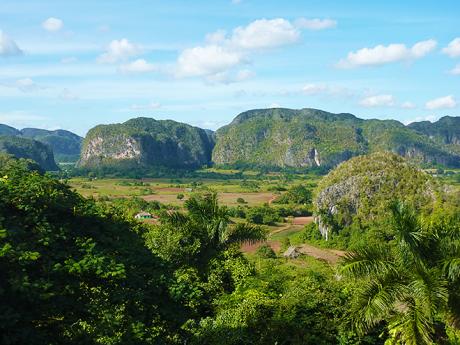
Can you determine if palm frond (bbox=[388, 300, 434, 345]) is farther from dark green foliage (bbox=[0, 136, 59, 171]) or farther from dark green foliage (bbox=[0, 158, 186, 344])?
dark green foliage (bbox=[0, 136, 59, 171])

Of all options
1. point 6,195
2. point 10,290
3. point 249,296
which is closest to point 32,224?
point 6,195

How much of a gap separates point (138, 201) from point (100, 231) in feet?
226

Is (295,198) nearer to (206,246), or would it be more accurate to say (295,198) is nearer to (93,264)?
(206,246)

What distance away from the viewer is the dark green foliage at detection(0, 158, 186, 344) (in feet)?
20.8

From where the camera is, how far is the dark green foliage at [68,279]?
250 inches

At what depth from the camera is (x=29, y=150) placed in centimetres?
18600

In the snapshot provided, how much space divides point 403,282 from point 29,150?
194 meters

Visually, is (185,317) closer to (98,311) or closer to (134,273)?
(134,273)

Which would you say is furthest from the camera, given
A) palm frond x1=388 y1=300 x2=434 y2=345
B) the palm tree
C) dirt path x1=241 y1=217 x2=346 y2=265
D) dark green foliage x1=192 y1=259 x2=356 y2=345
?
dirt path x1=241 y1=217 x2=346 y2=265

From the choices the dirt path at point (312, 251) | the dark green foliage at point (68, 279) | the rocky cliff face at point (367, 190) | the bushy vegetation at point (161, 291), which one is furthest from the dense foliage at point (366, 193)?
the dark green foliage at point (68, 279)

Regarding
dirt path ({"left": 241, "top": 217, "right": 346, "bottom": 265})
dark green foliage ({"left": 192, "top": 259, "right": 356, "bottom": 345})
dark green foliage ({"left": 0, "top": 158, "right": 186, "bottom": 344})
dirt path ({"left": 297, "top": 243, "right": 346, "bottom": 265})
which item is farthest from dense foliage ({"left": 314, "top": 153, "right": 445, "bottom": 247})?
dark green foliage ({"left": 0, "top": 158, "right": 186, "bottom": 344})

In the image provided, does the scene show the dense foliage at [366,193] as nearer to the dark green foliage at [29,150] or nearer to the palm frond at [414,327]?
the palm frond at [414,327]

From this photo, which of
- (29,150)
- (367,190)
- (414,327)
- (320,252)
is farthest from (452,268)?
(29,150)

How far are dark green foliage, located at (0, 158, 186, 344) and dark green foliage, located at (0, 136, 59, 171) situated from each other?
182m
